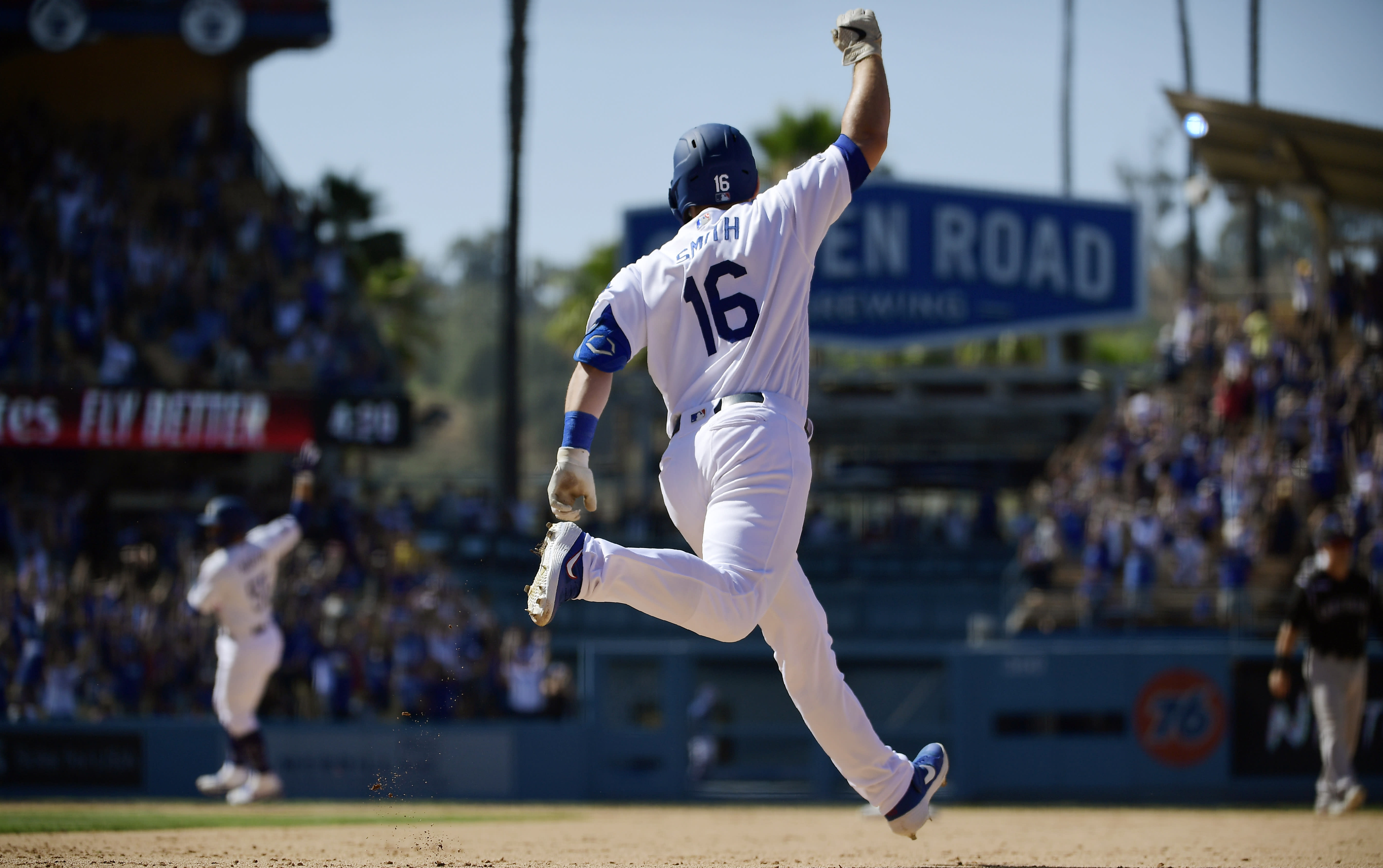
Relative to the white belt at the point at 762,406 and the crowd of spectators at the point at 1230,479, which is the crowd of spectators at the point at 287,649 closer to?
the crowd of spectators at the point at 1230,479

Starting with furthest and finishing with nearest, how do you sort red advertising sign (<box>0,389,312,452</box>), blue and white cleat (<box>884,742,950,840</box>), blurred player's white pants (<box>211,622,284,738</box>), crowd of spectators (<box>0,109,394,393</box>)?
crowd of spectators (<box>0,109,394,393</box>), red advertising sign (<box>0,389,312,452</box>), blurred player's white pants (<box>211,622,284,738</box>), blue and white cleat (<box>884,742,950,840</box>)

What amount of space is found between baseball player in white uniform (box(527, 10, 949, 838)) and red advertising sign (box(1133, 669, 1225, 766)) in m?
10.3

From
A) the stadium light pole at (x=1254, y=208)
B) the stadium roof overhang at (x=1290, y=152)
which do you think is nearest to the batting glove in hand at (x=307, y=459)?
the stadium roof overhang at (x=1290, y=152)

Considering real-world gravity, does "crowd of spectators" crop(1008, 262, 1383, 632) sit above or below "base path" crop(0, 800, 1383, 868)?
above

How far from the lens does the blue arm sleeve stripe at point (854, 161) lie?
201 inches

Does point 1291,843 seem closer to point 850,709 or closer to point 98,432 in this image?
point 850,709

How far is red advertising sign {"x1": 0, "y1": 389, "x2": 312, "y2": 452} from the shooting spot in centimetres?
1873

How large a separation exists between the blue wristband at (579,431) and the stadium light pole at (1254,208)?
2475 cm

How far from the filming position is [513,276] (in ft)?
74.4

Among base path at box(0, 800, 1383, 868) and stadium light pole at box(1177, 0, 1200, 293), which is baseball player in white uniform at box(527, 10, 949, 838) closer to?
base path at box(0, 800, 1383, 868)

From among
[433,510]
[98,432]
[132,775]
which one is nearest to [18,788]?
[132,775]

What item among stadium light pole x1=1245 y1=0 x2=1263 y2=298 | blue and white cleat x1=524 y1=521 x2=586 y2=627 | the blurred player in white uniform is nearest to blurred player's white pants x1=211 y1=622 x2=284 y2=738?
the blurred player in white uniform

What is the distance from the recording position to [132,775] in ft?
47.7

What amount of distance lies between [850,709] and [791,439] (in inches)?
44.6
